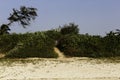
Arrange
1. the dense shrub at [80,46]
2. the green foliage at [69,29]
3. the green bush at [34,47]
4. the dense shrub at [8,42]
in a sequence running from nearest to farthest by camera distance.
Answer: the green bush at [34,47] < the dense shrub at [80,46] < the dense shrub at [8,42] < the green foliage at [69,29]

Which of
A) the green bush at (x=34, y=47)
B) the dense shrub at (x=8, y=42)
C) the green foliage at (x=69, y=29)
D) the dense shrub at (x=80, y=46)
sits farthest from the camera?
the green foliage at (x=69, y=29)

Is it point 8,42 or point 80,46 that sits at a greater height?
point 8,42

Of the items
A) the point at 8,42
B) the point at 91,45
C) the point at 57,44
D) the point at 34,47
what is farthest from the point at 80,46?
the point at 8,42

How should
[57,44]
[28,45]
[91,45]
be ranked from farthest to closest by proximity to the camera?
1. [57,44]
2. [91,45]
3. [28,45]

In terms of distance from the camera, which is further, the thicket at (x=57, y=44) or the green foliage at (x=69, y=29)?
the green foliage at (x=69, y=29)

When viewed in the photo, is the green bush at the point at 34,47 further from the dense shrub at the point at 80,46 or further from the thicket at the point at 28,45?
the dense shrub at the point at 80,46

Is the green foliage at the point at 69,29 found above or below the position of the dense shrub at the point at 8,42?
above

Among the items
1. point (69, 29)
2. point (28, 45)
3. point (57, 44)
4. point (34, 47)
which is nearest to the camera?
point (28, 45)

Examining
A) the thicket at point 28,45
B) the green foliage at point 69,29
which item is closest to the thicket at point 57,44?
the thicket at point 28,45

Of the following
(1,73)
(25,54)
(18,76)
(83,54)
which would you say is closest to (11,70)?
(1,73)

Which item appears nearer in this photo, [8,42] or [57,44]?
[8,42]

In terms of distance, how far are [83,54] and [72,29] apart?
506cm

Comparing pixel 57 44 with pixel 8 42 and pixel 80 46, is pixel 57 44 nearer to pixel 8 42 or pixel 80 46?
pixel 80 46

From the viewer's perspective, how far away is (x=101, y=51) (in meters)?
28.1
